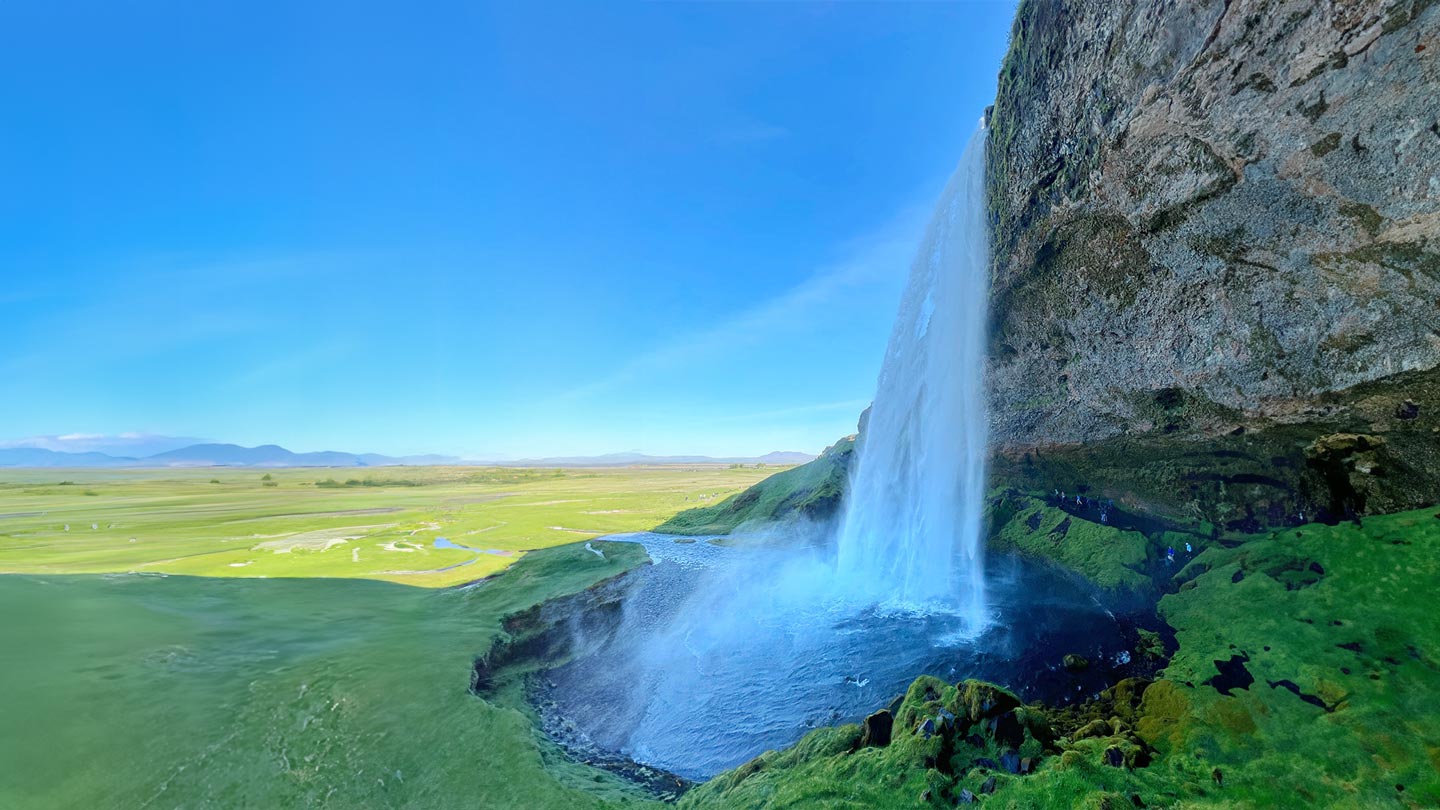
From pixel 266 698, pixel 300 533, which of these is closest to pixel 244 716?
pixel 266 698

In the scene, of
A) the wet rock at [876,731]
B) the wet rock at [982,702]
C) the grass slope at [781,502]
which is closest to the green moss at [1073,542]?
the grass slope at [781,502]

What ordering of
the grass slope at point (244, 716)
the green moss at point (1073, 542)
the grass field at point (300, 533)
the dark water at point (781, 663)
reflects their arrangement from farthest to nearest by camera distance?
the grass field at point (300, 533) < the green moss at point (1073, 542) < the dark water at point (781, 663) < the grass slope at point (244, 716)

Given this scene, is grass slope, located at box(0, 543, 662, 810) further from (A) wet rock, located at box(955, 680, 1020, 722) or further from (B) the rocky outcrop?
(B) the rocky outcrop

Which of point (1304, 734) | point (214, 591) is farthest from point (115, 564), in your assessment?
point (1304, 734)

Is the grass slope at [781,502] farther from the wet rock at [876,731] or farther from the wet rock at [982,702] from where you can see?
the wet rock at [982,702]

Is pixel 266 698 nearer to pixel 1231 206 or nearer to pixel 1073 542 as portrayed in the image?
pixel 1231 206

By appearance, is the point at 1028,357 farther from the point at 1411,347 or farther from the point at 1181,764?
the point at 1181,764

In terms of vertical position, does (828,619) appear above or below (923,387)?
below
